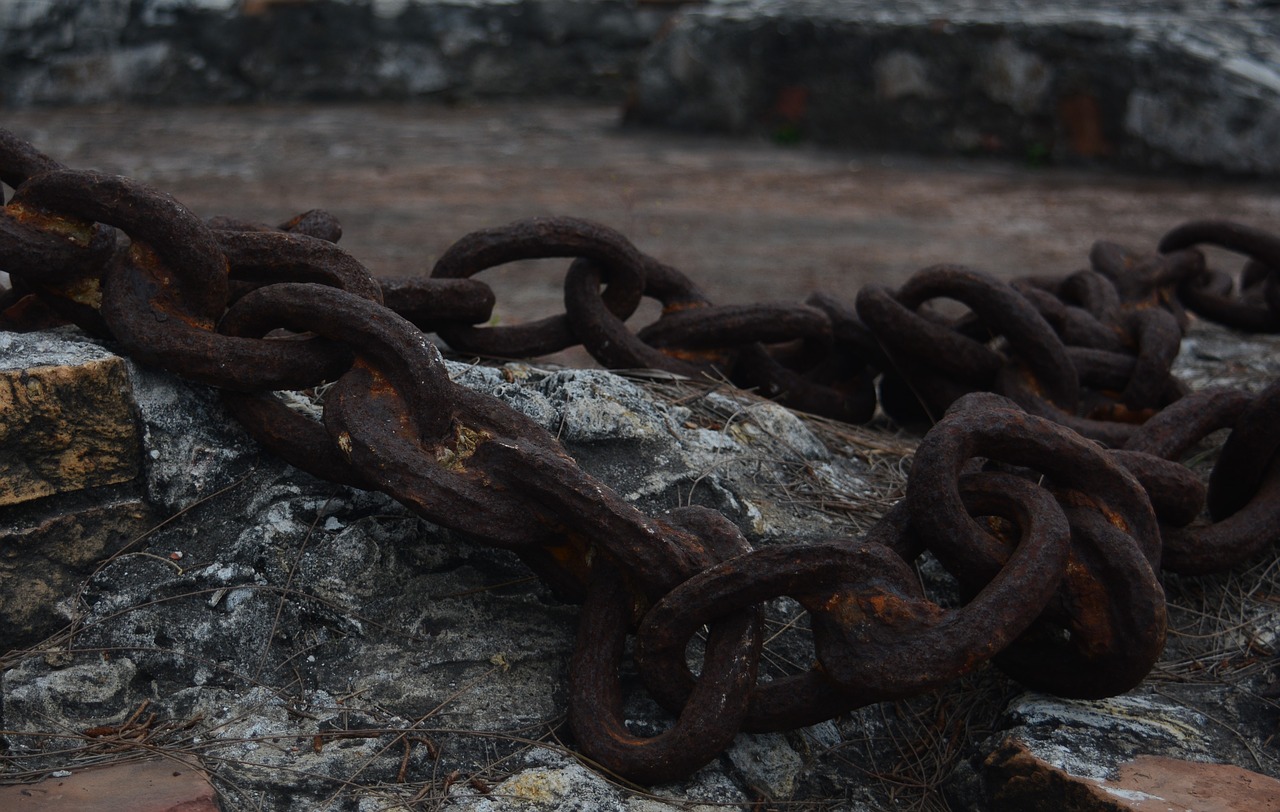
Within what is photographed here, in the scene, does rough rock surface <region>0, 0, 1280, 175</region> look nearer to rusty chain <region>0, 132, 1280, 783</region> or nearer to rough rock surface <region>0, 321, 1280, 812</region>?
rusty chain <region>0, 132, 1280, 783</region>

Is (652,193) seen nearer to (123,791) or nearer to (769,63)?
(769,63)

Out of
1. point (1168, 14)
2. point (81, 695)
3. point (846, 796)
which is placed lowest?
point (846, 796)

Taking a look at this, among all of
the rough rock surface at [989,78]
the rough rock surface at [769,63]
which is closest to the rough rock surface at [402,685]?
the rough rock surface at [989,78]

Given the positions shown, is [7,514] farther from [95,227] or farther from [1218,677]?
[1218,677]

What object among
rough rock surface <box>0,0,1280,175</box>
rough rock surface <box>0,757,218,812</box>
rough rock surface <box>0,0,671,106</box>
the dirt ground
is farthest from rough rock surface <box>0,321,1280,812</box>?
rough rock surface <box>0,0,671,106</box>

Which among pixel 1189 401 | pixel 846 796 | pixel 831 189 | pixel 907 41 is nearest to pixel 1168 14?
pixel 907 41

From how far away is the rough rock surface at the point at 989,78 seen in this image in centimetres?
573

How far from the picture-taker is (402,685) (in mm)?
1773

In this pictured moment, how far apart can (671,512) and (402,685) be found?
0.49 metres

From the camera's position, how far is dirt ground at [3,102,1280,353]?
14.7 feet

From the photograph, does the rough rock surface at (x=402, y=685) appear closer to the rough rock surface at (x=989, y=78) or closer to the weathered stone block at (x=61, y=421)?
the weathered stone block at (x=61, y=421)

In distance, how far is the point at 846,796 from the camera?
1.77 metres

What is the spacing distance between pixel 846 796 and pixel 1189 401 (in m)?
1.09

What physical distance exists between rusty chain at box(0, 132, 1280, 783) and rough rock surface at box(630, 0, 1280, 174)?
4126mm
